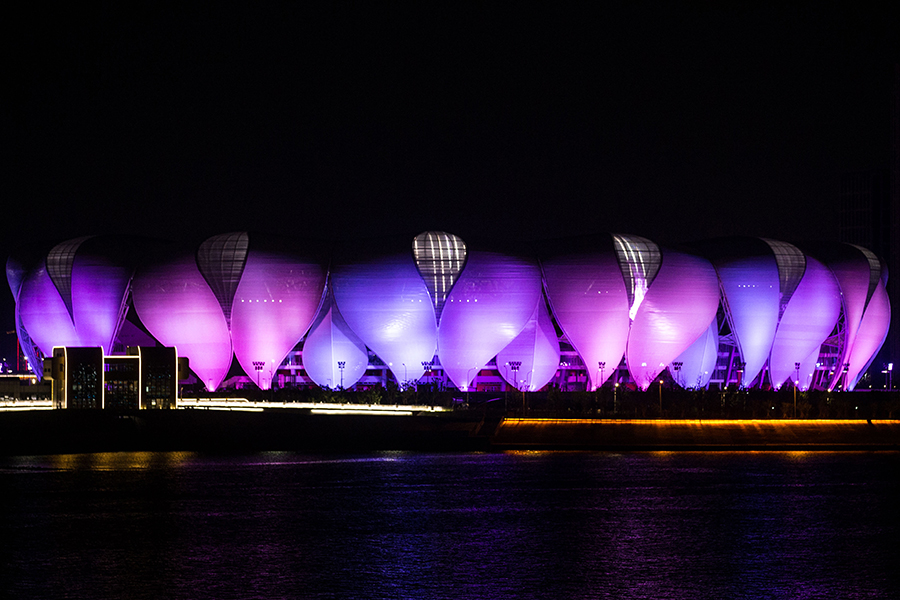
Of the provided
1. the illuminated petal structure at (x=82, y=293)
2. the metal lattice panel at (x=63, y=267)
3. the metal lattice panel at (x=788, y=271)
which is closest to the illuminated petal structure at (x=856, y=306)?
the metal lattice panel at (x=788, y=271)

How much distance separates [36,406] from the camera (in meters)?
65.1

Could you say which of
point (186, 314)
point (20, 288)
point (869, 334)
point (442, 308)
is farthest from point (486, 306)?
point (20, 288)

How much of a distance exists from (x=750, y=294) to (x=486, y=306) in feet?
69.5

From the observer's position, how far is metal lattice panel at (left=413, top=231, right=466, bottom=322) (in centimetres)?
8081

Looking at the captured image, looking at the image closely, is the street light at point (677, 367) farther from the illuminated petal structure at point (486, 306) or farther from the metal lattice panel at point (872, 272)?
the metal lattice panel at point (872, 272)

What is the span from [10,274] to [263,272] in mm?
27036

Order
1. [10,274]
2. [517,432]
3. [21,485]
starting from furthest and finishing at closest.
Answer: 1. [10,274]
2. [517,432]
3. [21,485]

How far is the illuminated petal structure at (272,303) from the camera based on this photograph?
82.0 meters

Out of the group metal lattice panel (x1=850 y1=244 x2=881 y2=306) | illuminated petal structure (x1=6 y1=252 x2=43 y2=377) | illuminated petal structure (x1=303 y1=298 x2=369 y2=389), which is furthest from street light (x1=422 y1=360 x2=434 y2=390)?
metal lattice panel (x1=850 y1=244 x2=881 y2=306)

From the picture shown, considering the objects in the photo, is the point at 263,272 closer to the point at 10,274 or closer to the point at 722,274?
the point at 10,274

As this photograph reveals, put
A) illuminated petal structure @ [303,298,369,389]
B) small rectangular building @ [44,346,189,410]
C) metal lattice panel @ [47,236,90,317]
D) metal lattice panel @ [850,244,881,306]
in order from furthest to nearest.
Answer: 1. metal lattice panel @ [850,244,881,306]
2. metal lattice panel @ [47,236,90,317]
3. illuminated petal structure @ [303,298,369,389]
4. small rectangular building @ [44,346,189,410]

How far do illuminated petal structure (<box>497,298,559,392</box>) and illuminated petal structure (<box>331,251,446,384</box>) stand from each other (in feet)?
19.2

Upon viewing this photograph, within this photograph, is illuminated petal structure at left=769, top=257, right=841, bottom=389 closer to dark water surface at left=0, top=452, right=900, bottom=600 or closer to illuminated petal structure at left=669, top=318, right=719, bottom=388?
illuminated petal structure at left=669, top=318, right=719, bottom=388

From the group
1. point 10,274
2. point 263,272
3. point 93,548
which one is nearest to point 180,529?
point 93,548
